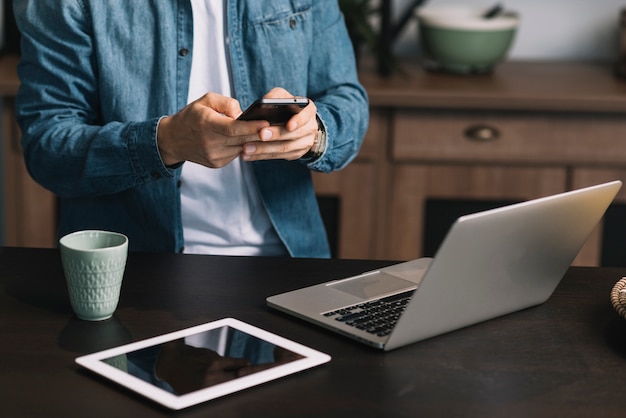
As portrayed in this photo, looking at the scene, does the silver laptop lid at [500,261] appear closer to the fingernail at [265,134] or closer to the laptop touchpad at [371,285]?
the laptop touchpad at [371,285]

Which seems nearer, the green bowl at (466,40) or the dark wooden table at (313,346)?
the dark wooden table at (313,346)

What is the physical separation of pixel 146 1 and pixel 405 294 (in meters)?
0.73

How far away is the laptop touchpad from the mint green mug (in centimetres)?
28

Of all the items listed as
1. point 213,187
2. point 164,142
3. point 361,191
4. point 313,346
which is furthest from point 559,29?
point 313,346

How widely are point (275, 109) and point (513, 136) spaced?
1492 mm

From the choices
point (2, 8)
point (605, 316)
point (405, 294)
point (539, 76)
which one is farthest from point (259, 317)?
point (2, 8)

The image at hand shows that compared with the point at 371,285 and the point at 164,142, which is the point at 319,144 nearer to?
the point at 164,142

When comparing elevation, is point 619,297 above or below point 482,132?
above

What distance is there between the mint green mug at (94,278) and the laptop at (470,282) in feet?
0.62

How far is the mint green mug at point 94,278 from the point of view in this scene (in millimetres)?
1143

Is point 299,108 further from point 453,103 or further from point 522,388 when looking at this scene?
point 453,103

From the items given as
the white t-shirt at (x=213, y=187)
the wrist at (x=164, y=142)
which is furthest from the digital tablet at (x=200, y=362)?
the white t-shirt at (x=213, y=187)

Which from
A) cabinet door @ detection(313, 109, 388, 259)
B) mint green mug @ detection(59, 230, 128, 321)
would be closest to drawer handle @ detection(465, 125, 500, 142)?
cabinet door @ detection(313, 109, 388, 259)

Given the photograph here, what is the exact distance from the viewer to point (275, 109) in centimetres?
127
